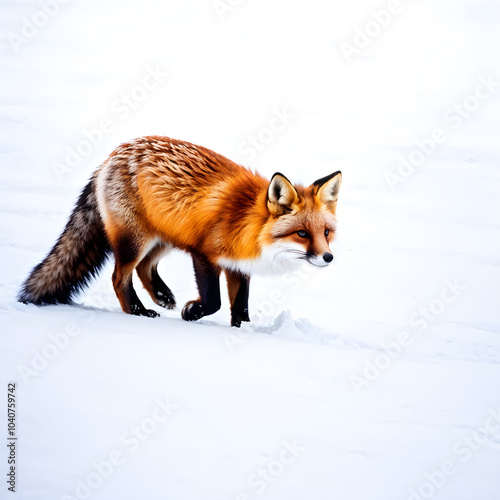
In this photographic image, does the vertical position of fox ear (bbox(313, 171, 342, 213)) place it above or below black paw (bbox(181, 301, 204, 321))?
above

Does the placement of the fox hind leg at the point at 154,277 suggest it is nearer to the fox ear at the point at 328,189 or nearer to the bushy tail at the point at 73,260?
the bushy tail at the point at 73,260

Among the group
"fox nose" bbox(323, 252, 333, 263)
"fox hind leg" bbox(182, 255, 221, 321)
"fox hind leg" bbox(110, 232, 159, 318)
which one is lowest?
"fox hind leg" bbox(110, 232, 159, 318)

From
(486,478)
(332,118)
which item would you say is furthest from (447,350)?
(332,118)

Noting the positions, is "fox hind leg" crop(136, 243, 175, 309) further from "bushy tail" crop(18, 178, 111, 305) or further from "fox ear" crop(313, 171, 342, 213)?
"fox ear" crop(313, 171, 342, 213)

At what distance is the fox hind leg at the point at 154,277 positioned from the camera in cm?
696

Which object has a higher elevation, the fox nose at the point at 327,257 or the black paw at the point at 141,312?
the fox nose at the point at 327,257

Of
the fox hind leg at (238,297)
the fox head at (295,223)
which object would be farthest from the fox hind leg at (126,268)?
the fox head at (295,223)

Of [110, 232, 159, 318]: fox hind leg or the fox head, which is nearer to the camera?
the fox head

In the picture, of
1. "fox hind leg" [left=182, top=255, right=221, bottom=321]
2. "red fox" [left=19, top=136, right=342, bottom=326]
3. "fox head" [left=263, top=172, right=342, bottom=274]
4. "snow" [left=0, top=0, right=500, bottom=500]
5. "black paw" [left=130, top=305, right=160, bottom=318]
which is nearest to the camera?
"snow" [left=0, top=0, right=500, bottom=500]

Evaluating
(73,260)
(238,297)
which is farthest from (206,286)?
(73,260)

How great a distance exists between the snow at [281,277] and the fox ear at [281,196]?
3.48 ft

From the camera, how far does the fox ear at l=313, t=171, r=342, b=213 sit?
20.1 feet

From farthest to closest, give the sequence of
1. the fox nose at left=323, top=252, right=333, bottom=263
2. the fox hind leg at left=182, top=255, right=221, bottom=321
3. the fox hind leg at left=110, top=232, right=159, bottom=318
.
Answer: the fox hind leg at left=110, top=232, right=159, bottom=318 < the fox hind leg at left=182, top=255, right=221, bottom=321 < the fox nose at left=323, top=252, right=333, bottom=263

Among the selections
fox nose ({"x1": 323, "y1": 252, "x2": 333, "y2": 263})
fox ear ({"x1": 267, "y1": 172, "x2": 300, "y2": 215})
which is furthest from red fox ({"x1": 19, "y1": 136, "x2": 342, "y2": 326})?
fox nose ({"x1": 323, "y1": 252, "x2": 333, "y2": 263})
